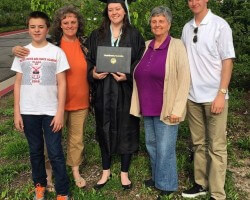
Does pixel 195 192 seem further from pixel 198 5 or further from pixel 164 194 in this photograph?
pixel 198 5

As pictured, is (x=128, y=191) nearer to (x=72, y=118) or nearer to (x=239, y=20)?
(x=72, y=118)

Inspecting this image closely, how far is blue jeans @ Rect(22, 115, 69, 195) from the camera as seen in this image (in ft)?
10.4

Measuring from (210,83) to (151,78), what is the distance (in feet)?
1.71

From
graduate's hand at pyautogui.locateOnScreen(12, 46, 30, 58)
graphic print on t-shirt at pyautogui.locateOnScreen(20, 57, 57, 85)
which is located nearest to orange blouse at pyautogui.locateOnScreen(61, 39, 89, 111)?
graphic print on t-shirt at pyautogui.locateOnScreen(20, 57, 57, 85)

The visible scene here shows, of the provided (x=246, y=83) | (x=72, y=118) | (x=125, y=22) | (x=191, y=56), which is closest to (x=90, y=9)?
(x=125, y=22)

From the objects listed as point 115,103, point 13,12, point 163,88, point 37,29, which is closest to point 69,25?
point 37,29

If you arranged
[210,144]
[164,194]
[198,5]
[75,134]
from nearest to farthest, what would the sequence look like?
1. [198,5]
2. [210,144]
3. [164,194]
4. [75,134]

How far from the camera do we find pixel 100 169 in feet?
13.7

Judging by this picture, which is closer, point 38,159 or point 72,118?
point 38,159

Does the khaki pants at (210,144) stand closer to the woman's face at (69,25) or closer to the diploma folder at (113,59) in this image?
the diploma folder at (113,59)

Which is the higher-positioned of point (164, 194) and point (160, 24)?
point (160, 24)

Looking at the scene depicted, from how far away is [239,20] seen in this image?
6137mm

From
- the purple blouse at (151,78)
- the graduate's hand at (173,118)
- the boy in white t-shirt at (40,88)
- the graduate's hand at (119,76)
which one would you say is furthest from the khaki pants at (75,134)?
the graduate's hand at (173,118)

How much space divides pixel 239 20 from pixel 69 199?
14.3 feet
